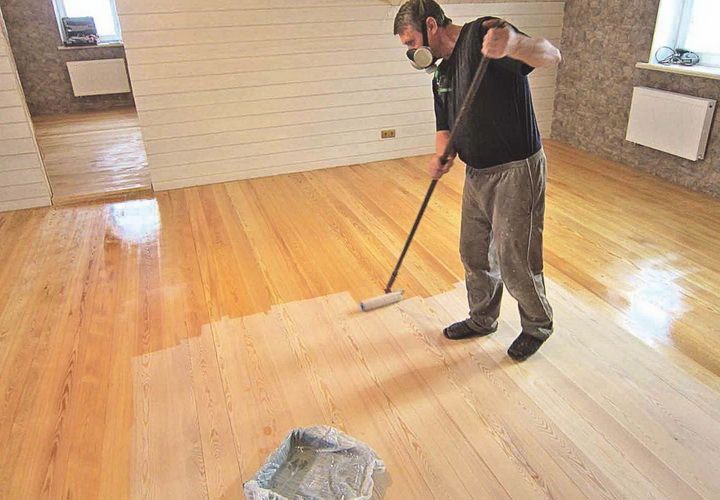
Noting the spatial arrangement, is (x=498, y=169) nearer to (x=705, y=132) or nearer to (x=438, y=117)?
(x=438, y=117)

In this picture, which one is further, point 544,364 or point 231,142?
point 231,142

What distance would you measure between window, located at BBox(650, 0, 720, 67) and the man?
289 cm

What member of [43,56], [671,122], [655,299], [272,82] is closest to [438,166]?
[655,299]

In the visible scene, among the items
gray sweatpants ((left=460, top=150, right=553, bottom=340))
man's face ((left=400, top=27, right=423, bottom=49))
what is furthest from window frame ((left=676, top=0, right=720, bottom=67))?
man's face ((left=400, top=27, right=423, bottom=49))

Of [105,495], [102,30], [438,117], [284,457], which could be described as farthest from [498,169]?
[102,30]

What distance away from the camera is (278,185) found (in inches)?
167

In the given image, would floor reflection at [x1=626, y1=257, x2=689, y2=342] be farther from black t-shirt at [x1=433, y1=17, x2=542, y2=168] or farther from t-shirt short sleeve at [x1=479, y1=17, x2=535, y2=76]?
t-shirt short sleeve at [x1=479, y1=17, x2=535, y2=76]

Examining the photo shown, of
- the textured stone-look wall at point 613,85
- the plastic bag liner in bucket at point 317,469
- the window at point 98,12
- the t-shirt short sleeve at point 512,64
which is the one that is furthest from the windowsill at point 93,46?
the plastic bag liner in bucket at point 317,469

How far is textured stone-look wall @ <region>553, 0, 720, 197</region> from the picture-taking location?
3.77 meters

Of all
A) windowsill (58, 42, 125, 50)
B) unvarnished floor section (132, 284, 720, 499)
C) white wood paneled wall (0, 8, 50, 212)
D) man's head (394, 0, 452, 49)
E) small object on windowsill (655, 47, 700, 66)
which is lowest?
unvarnished floor section (132, 284, 720, 499)

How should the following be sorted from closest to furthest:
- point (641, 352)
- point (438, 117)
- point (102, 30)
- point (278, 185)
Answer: point (438, 117) < point (641, 352) < point (278, 185) < point (102, 30)

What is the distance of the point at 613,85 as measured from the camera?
14.3 ft

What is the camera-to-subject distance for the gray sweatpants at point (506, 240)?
5.94ft

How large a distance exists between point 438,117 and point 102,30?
698 cm
